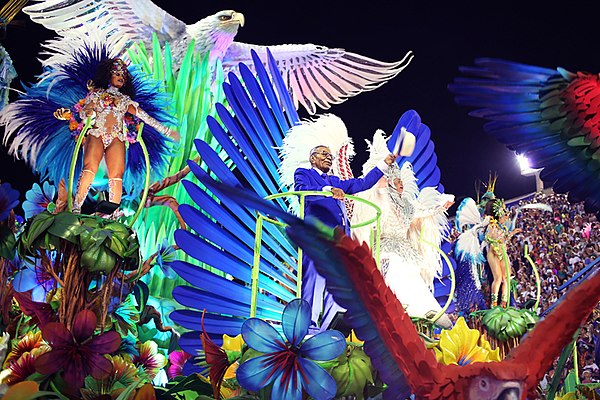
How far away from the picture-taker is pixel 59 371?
1702mm

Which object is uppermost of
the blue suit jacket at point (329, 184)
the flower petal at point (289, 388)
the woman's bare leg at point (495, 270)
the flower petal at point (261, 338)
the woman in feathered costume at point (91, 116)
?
the woman in feathered costume at point (91, 116)

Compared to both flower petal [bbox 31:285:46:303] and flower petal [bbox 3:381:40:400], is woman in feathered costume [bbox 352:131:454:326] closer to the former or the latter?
flower petal [bbox 31:285:46:303]

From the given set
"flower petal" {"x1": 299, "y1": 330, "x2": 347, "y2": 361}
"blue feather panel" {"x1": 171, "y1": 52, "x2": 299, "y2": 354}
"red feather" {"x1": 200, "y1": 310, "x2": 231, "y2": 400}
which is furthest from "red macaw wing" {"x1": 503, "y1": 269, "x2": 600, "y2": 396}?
"blue feather panel" {"x1": 171, "y1": 52, "x2": 299, "y2": 354}

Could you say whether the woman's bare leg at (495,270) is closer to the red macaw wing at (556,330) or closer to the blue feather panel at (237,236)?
the blue feather panel at (237,236)

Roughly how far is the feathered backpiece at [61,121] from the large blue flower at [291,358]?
1954 mm

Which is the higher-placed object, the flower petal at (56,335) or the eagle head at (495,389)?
the flower petal at (56,335)

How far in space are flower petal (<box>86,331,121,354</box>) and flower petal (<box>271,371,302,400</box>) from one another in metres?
0.42

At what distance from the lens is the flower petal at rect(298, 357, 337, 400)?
1.69 m

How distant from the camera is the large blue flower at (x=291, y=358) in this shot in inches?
66.8

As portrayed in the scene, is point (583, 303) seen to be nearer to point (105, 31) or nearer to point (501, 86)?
point (501, 86)

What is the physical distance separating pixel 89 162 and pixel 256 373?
2.16 meters

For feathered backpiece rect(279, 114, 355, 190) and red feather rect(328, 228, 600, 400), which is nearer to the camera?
red feather rect(328, 228, 600, 400)

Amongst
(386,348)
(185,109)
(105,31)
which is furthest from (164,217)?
(386,348)

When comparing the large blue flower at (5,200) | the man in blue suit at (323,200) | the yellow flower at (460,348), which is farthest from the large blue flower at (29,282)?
the yellow flower at (460,348)
